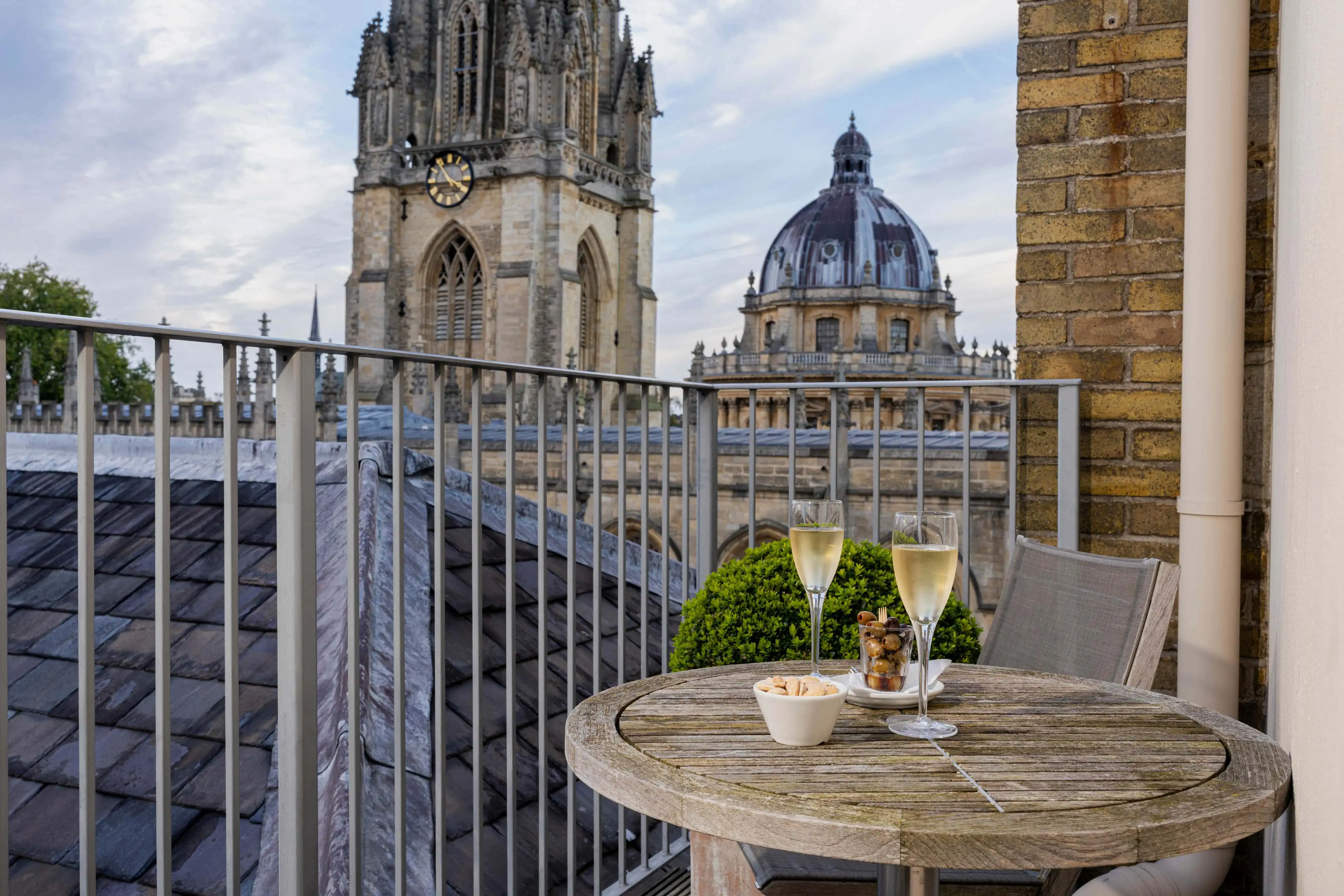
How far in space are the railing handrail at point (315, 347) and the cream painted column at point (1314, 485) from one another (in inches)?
44.5

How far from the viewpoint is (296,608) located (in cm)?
170

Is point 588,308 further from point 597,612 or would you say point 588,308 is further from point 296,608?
point 296,608

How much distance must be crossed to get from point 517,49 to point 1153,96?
119ft

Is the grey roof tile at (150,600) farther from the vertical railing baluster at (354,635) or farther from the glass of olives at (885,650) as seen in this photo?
the glass of olives at (885,650)

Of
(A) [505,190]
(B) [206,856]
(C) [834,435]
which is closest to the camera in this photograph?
(B) [206,856]

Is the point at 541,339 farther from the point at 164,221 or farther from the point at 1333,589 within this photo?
the point at 1333,589

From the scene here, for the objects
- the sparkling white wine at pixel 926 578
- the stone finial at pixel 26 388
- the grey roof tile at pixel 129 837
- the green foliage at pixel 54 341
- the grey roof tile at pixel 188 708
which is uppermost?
the green foliage at pixel 54 341

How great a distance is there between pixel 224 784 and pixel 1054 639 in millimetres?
1640

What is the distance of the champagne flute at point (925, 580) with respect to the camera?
135 centimetres

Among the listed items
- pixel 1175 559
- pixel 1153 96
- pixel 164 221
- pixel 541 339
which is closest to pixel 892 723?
pixel 1175 559

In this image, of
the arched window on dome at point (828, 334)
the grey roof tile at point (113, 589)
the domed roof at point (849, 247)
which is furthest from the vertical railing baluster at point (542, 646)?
the domed roof at point (849, 247)

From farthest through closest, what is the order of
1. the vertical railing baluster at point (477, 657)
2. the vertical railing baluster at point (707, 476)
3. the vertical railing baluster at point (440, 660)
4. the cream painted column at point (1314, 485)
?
the vertical railing baluster at point (707, 476) < the vertical railing baluster at point (477, 657) < the vertical railing baluster at point (440, 660) < the cream painted column at point (1314, 485)

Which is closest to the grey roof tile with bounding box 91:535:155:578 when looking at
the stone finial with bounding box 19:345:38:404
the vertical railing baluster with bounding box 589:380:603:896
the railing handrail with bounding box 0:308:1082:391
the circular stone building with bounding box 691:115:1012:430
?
the railing handrail with bounding box 0:308:1082:391

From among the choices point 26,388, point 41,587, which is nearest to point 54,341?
point 26,388
